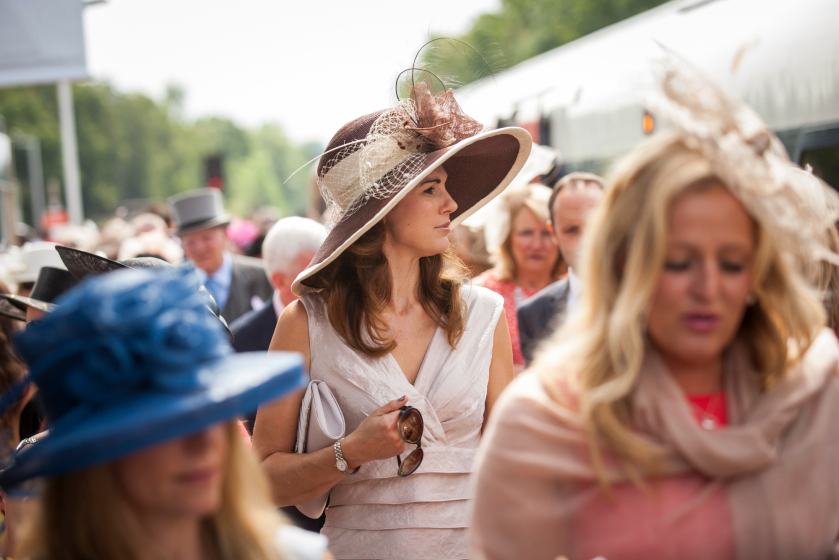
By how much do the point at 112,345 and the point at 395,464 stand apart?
1414mm

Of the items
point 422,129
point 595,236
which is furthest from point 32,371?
point 422,129

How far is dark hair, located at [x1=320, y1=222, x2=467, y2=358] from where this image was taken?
2.66m

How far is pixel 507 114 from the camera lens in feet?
34.4

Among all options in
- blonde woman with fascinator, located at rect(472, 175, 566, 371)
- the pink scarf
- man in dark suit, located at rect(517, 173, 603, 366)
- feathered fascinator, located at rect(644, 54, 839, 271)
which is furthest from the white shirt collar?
feathered fascinator, located at rect(644, 54, 839, 271)

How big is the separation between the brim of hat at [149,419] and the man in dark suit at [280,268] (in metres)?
2.90

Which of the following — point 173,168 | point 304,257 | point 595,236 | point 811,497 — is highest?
point 595,236

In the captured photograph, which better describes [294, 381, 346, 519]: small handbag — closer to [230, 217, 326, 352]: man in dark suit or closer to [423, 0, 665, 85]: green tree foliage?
[230, 217, 326, 352]: man in dark suit

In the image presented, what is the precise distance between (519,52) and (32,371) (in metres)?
40.7

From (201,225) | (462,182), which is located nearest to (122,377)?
(462,182)

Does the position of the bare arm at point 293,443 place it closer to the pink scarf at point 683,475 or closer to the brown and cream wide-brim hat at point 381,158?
the brown and cream wide-brim hat at point 381,158

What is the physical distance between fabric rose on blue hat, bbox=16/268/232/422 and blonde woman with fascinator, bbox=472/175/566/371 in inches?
143

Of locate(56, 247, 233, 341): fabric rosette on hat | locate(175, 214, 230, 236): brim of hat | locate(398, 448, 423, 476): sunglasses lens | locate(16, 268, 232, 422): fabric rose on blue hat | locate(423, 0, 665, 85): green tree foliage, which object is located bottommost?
locate(175, 214, 230, 236): brim of hat

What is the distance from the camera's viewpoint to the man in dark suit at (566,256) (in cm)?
410

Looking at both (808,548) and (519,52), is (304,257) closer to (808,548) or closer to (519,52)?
(808,548)
